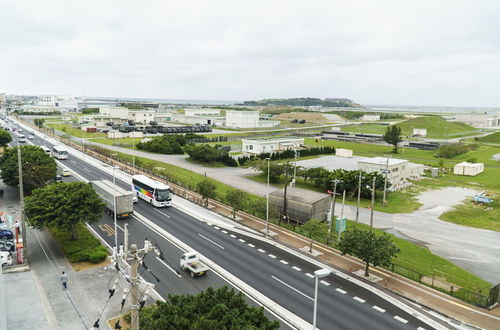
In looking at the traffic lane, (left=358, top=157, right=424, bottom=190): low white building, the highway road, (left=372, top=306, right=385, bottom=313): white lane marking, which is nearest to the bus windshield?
the highway road

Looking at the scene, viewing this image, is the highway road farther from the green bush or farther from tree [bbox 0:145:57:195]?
tree [bbox 0:145:57:195]

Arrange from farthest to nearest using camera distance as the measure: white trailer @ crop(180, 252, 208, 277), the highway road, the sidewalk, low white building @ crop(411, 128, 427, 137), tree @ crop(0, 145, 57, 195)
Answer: low white building @ crop(411, 128, 427, 137), tree @ crop(0, 145, 57, 195), white trailer @ crop(180, 252, 208, 277), the highway road, the sidewalk

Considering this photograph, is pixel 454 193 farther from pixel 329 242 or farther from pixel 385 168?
pixel 329 242

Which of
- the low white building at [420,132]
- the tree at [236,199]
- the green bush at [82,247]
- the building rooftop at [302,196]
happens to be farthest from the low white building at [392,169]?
the low white building at [420,132]

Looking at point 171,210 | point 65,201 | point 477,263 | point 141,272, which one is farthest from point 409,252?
point 65,201

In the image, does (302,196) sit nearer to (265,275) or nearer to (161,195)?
(265,275)
